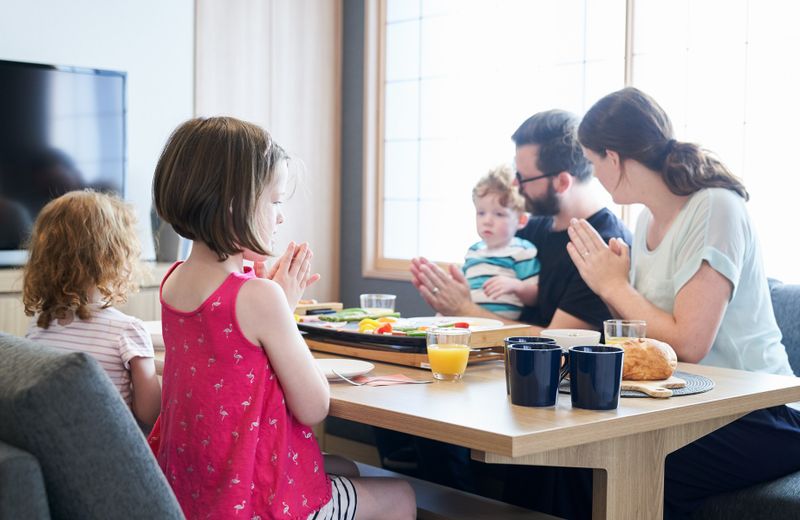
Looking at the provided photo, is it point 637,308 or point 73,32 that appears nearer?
point 637,308

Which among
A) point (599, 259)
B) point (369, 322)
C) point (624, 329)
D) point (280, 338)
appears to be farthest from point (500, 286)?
point (280, 338)

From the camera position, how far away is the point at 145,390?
1895 millimetres

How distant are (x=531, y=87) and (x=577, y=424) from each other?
3.10 metres

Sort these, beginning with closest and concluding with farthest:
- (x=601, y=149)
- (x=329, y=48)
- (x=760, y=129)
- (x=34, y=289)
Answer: (x=34, y=289), (x=601, y=149), (x=760, y=129), (x=329, y=48)

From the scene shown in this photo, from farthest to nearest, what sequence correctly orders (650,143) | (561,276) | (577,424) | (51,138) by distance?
1. (51,138)
2. (561,276)
3. (650,143)
4. (577,424)

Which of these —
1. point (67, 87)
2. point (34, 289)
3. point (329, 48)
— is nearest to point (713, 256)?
point (34, 289)

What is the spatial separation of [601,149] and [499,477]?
40.3 inches

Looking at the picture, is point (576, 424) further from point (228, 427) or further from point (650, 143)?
point (650, 143)

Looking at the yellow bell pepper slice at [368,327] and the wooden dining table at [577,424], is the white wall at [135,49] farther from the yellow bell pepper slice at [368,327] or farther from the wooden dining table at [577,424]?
the wooden dining table at [577,424]

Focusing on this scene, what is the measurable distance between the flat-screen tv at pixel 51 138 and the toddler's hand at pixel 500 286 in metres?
1.84

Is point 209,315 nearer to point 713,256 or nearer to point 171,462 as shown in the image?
point 171,462

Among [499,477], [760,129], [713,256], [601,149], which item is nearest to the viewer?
[713,256]

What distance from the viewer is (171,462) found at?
1.55 metres

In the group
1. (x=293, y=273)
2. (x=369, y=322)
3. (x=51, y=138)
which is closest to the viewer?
(x=293, y=273)
